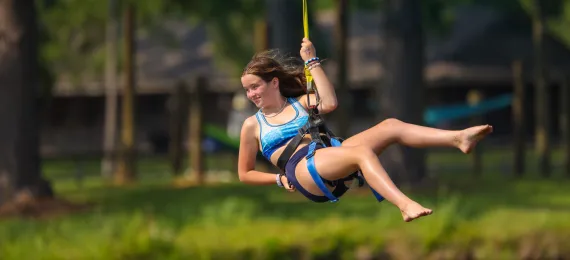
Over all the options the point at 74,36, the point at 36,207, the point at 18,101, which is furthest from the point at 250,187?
the point at 74,36

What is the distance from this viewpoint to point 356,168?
5.63 m

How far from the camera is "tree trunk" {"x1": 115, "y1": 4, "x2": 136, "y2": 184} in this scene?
3334 cm

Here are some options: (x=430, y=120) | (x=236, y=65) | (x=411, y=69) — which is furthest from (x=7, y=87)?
(x=236, y=65)

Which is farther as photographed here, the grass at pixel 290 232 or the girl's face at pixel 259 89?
the grass at pixel 290 232

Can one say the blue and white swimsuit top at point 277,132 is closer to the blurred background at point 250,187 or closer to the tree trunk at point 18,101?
the blurred background at point 250,187

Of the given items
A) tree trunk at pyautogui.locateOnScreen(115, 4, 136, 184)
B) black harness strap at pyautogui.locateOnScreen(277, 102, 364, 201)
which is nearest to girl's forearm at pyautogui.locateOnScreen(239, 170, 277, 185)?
black harness strap at pyautogui.locateOnScreen(277, 102, 364, 201)

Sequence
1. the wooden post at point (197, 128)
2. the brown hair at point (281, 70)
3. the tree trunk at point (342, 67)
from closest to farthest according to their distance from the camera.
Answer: the brown hair at point (281, 70) → the wooden post at point (197, 128) → the tree trunk at point (342, 67)

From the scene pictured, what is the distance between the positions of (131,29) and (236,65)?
16855mm

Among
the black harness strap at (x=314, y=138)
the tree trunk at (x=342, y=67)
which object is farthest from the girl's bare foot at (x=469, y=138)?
the tree trunk at (x=342, y=67)

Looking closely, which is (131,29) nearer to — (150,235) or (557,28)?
(150,235)

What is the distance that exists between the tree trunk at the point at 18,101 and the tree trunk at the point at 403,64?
738 cm

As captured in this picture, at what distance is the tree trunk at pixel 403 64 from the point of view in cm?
2659

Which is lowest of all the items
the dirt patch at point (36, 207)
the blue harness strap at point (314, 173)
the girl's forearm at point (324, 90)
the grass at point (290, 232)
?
the dirt patch at point (36, 207)

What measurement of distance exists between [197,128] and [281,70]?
948 inches
